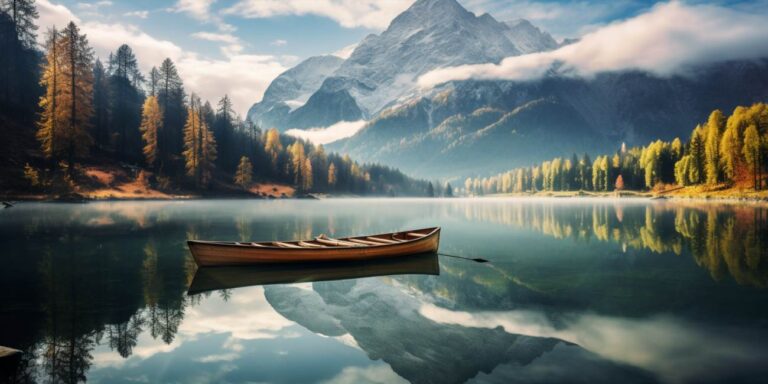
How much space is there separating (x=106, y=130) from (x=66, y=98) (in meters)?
27.1

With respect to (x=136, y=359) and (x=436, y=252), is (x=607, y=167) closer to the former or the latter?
(x=436, y=252)

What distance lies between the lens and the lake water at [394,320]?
31.7ft

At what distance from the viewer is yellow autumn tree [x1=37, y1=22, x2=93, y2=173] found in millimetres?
69000

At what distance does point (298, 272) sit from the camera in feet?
69.9

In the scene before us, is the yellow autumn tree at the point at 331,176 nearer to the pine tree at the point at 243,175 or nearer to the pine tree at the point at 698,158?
the pine tree at the point at 243,175

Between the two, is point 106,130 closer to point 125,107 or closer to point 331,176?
point 125,107

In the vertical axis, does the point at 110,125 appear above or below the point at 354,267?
above

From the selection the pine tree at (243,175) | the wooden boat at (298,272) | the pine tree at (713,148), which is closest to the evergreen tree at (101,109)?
the pine tree at (243,175)

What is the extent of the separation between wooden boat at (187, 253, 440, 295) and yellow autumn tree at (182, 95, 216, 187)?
3554 inches

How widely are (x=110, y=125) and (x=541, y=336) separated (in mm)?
117369

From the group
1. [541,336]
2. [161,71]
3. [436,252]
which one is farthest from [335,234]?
[161,71]

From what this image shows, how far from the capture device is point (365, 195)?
648 ft

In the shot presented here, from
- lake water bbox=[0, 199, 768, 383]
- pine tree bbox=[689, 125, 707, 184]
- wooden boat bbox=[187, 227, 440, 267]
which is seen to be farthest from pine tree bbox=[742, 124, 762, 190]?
wooden boat bbox=[187, 227, 440, 267]

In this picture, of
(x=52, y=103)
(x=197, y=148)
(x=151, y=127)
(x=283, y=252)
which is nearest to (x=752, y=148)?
(x=283, y=252)
